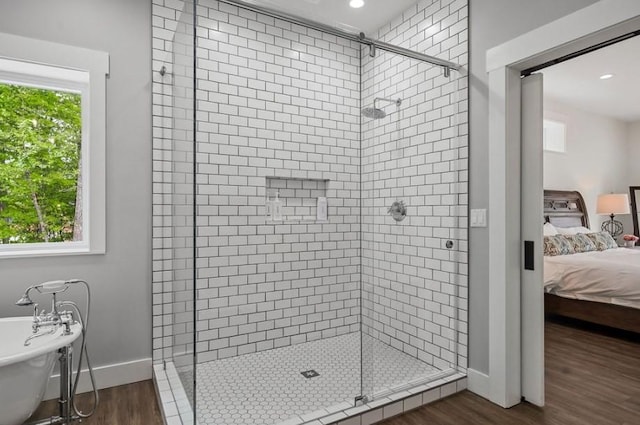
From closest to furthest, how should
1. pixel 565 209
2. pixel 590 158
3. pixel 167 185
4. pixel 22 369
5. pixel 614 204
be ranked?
pixel 22 369 < pixel 167 185 < pixel 565 209 < pixel 614 204 < pixel 590 158

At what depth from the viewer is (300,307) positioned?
290 cm

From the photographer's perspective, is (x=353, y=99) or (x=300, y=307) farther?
(x=300, y=307)

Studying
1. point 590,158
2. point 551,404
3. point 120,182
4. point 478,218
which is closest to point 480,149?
point 478,218

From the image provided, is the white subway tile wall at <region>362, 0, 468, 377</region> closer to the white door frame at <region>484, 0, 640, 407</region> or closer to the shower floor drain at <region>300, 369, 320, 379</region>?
the white door frame at <region>484, 0, 640, 407</region>

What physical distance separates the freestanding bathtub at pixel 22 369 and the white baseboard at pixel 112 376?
49cm

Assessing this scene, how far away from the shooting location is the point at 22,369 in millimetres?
1718

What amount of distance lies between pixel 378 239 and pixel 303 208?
0.61 meters

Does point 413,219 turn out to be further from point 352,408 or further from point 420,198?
point 352,408

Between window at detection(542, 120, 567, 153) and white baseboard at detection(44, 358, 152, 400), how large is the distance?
19.1 feet

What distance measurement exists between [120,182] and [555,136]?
587 cm

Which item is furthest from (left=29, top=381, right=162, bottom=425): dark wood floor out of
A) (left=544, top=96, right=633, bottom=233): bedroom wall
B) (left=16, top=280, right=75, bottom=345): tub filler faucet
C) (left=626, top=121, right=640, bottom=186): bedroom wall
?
(left=626, top=121, right=640, bottom=186): bedroom wall

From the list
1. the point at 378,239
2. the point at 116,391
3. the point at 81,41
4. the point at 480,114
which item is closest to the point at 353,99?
the point at 480,114

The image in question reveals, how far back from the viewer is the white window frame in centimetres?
234

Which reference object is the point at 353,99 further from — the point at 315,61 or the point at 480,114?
the point at 480,114
